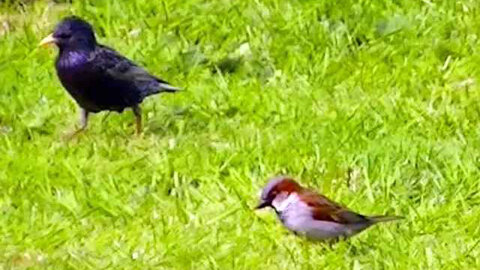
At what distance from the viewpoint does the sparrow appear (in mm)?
6059

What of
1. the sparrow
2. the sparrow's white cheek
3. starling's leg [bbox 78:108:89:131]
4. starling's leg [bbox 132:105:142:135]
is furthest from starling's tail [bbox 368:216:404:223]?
starling's leg [bbox 78:108:89:131]

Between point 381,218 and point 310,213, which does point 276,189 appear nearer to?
point 310,213

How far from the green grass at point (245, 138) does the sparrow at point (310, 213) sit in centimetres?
7

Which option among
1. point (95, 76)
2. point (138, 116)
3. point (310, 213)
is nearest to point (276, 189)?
point (310, 213)

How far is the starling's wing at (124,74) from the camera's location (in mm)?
7789

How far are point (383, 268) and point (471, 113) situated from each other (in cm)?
186

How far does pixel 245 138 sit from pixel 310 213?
1.29 meters

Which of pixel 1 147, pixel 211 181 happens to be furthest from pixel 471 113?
pixel 1 147

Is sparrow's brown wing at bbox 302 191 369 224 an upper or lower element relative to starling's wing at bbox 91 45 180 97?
upper

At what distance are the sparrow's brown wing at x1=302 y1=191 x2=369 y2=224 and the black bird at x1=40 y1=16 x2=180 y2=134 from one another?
5.24ft

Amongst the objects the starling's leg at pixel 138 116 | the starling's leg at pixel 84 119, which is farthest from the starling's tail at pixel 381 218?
the starling's leg at pixel 84 119

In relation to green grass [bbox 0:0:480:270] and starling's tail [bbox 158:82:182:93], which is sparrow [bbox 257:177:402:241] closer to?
green grass [bbox 0:0:480:270]

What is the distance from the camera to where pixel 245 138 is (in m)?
7.42

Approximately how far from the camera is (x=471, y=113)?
24.8 feet
